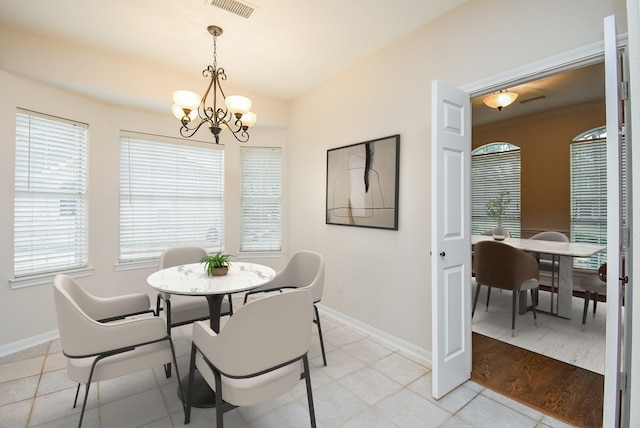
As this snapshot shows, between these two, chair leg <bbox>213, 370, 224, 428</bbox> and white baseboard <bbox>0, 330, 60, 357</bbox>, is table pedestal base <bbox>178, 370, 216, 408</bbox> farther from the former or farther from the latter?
white baseboard <bbox>0, 330, 60, 357</bbox>

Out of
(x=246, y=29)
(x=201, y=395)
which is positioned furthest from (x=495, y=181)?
(x=201, y=395)

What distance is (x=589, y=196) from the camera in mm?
4480

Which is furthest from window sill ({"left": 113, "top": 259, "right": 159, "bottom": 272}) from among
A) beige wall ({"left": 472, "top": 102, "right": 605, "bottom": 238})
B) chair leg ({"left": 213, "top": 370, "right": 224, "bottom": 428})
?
beige wall ({"left": 472, "top": 102, "right": 605, "bottom": 238})

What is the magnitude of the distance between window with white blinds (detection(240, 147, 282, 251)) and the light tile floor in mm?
2145

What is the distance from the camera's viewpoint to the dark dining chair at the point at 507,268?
122 inches

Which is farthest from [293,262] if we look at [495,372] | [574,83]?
[574,83]

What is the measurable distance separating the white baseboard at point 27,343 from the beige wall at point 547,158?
670 cm

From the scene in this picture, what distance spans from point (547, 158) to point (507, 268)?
289 centimetres

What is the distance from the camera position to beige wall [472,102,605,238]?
181 inches

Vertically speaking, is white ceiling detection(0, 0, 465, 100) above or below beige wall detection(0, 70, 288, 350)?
above

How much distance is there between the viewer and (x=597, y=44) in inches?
65.9

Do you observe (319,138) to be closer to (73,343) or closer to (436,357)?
(436,357)

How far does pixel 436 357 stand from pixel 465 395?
379 mm

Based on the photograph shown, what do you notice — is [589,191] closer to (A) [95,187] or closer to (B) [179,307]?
(B) [179,307]
